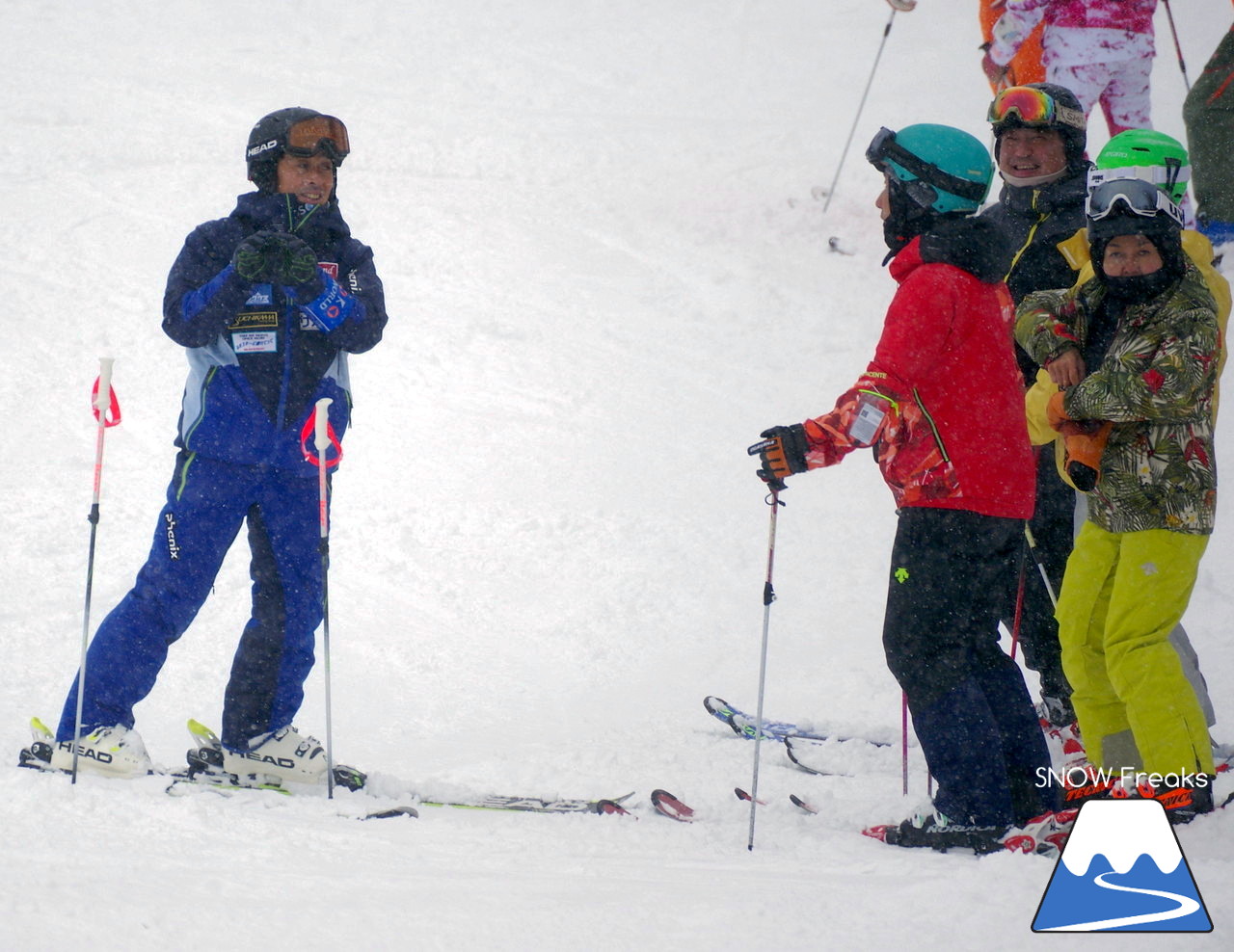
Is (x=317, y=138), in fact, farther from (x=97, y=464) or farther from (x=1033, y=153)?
(x=1033, y=153)

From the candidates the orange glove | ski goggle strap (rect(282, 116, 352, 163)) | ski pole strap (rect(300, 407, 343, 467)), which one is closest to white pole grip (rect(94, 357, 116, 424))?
ski pole strap (rect(300, 407, 343, 467))

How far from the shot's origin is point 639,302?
938 centimetres

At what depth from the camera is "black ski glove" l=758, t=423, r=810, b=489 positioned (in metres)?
3.47

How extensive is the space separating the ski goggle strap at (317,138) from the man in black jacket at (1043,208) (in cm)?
220

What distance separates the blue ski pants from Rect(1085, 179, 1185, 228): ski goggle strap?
260 centimetres

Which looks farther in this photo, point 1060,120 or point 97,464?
point 1060,120

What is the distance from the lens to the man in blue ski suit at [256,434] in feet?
13.1

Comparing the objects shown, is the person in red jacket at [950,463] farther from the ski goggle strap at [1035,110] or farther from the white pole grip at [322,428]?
the white pole grip at [322,428]

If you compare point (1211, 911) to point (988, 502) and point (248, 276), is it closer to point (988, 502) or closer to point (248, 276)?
point (988, 502)

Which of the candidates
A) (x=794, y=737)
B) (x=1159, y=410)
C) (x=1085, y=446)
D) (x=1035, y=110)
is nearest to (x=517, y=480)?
(x=794, y=737)

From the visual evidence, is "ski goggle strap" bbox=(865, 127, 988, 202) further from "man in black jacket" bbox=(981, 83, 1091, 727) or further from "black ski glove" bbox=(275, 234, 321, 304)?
"black ski glove" bbox=(275, 234, 321, 304)

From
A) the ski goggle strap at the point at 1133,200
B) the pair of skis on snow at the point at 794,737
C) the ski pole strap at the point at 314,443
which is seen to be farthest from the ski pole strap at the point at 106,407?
the ski goggle strap at the point at 1133,200

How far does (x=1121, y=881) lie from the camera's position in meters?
2.83

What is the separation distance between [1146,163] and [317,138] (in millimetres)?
2514
